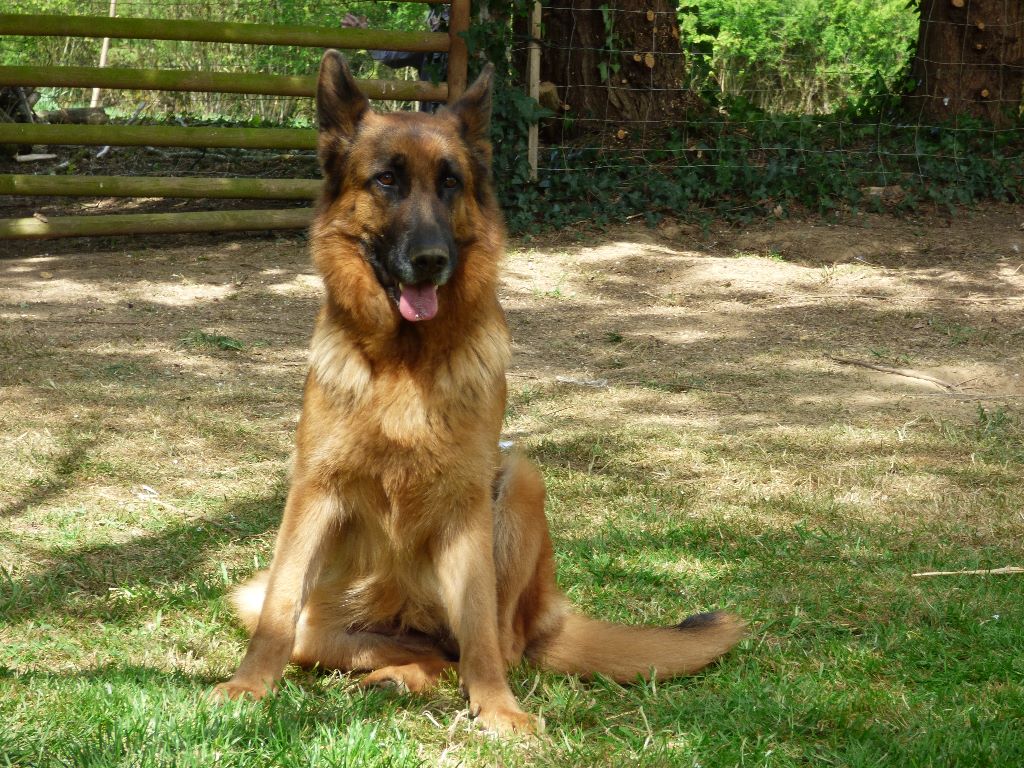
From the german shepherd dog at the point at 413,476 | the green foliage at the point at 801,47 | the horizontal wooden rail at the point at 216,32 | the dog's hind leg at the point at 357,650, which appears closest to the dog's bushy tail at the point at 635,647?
the german shepherd dog at the point at 413,476

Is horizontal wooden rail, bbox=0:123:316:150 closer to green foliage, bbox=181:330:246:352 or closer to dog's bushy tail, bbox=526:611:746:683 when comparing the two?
green foliage, bbox=181:330:246:352

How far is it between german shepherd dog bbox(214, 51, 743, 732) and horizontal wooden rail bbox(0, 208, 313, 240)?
6.75 m

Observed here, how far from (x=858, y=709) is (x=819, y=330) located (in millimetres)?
5527

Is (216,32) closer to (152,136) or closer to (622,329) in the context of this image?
(152,136)

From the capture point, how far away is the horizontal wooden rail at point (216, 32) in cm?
977

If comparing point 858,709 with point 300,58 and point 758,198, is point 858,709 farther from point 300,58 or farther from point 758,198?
point 300,58

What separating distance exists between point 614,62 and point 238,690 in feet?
30.4

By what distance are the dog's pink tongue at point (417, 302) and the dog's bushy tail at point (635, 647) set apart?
1.13 meters

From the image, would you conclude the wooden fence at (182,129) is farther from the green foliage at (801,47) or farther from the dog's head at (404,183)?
the dog's head at (404,183)

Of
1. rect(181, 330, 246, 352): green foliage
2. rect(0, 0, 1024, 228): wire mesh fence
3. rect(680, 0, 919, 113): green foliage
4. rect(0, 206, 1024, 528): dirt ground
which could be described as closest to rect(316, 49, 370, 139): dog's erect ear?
rect(0, 206, 1024, 528): dirt ground

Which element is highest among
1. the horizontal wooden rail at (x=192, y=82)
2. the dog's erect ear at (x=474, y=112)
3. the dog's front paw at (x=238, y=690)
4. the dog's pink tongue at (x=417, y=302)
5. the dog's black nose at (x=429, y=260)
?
the horizontal wooden rail at (x=192, y=82)

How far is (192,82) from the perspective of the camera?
33.5ft

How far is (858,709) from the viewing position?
3.22 m

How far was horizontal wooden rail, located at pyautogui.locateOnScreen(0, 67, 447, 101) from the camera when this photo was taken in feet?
32.8
